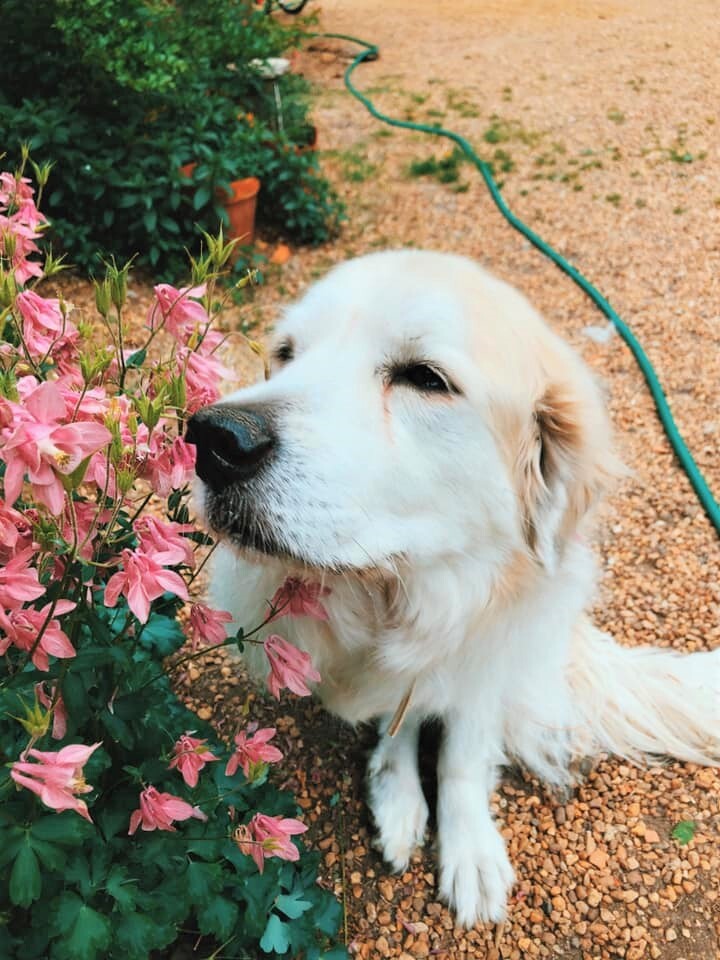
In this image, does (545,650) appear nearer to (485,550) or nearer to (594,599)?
(485,550)

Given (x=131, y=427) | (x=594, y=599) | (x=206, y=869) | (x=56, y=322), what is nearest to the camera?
(x=131, y=427)

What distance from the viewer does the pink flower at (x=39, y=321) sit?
3.62 feet

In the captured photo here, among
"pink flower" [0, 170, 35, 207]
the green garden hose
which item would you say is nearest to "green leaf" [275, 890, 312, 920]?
"pink flower" [0, 170, 35, 207]

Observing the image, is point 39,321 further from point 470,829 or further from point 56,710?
point 470,829

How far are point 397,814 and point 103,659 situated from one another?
123 cm

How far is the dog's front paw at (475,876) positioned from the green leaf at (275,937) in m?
0.54

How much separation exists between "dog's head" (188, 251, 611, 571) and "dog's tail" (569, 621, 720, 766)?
0.79m

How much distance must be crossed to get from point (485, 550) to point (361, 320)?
56 cm

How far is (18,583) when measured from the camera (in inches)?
35.6

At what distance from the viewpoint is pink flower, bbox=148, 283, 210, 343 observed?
1193 mm

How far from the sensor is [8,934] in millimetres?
1221

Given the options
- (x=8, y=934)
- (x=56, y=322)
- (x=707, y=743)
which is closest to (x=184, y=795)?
(x=8, y=934)

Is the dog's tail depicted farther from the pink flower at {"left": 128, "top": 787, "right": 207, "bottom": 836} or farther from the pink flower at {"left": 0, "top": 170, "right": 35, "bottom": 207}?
the pink flower at {"left": 0, "top": 170, "right": 35, "bottom": 207}

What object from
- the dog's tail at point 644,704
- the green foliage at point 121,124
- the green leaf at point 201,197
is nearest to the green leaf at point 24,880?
the dog's tail at point 644,704
